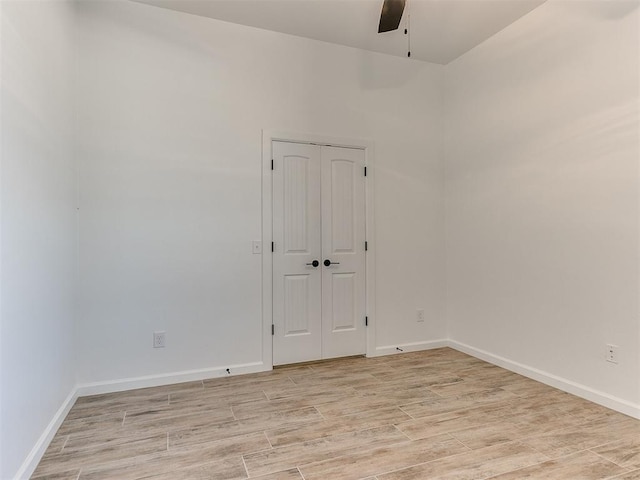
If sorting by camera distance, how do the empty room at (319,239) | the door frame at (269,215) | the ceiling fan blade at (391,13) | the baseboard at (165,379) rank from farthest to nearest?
the door frame at (269,215), the baseboard at (165,379), the ceiling fan blade at (391,13), the empty room at (319,239)

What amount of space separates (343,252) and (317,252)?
277 mm

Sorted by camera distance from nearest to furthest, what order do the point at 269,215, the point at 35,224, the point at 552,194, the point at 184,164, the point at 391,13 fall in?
the point at 35,224
the point at 391,13
the point at 552,194
the point at 184,164
the point at 269,215

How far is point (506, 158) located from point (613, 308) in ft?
4.96

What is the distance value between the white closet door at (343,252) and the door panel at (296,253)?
0.08 metres

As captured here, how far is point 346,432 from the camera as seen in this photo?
2.20 m

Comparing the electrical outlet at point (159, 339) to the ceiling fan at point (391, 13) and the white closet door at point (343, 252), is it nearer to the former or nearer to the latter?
the white closet door at point (343, 252)

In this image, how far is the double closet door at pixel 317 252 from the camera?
11.1 ft

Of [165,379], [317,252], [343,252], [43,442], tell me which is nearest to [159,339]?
[165,379]

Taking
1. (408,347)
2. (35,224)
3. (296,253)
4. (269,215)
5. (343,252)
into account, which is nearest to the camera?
(35,224)

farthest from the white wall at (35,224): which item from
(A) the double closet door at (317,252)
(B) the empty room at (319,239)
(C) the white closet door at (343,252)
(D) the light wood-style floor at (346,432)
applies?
(C) the white closet door at (343,252)

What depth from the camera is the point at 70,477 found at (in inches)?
70.9

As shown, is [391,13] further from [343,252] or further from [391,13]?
[343,252]

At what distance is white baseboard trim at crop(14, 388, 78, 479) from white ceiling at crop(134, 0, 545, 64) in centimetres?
309

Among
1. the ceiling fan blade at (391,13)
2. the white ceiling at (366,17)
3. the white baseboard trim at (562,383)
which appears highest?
the white ceiling at (366,17)
